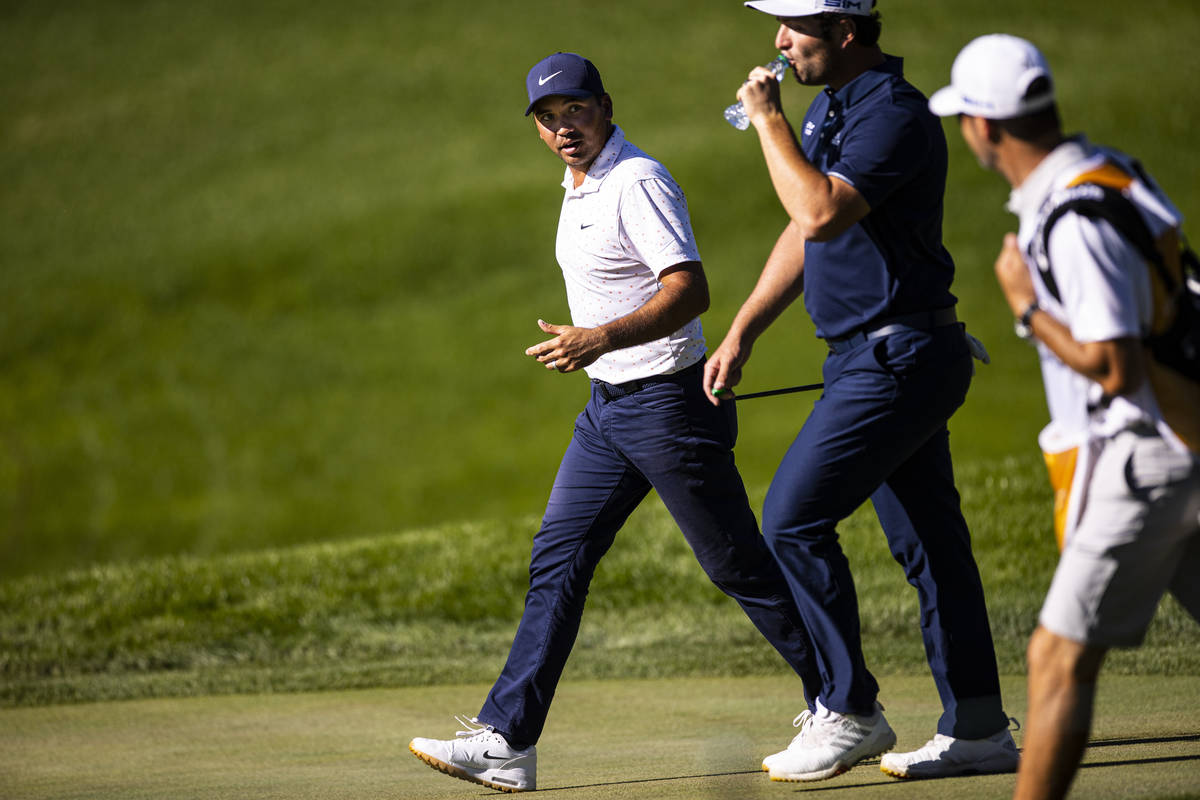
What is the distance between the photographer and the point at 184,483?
27875 mm

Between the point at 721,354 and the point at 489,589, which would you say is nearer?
the point at 721,354

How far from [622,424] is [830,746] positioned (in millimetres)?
1103

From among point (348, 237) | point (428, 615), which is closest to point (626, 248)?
point (428, 615)

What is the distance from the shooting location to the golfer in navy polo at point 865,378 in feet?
13.0

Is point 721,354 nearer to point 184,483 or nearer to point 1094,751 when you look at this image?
point 1094,751

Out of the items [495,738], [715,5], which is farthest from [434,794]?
[715,5]

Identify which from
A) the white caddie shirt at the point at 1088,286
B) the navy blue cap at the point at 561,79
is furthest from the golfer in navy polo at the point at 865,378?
the white caddie shirt at the point at 1088,286

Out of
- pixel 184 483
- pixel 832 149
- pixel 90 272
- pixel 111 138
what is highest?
pixel 111 138

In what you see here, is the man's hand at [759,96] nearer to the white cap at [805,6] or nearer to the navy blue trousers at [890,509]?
the white cap at [805,6]

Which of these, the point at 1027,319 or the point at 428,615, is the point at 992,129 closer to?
the point at 1027,319

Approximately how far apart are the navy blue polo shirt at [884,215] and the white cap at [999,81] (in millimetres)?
827

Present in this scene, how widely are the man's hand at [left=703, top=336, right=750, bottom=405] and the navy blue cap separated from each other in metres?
0.89

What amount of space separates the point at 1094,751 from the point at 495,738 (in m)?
1.75

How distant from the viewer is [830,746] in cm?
409
